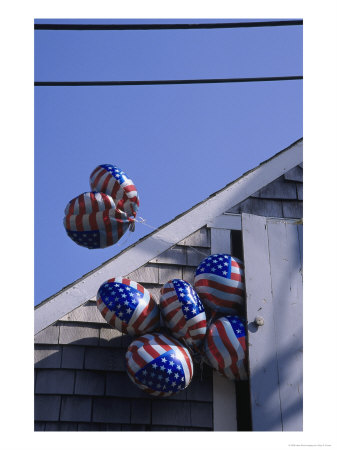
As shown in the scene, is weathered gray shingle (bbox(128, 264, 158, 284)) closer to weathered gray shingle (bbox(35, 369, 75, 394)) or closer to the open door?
the open door

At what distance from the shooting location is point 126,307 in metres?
3.87

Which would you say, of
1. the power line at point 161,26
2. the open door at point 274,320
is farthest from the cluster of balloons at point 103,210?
the power line at point 161,26

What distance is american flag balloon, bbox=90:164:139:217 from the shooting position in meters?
4.37

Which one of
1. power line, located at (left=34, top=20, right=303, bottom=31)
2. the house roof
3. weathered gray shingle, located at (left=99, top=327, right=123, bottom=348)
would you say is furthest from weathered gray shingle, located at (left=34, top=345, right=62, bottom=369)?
power line, located at (left=34, top=20, right=303, bottom=31)

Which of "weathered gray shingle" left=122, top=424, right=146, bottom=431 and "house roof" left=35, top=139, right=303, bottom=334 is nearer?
"weathered gray shingle" left=122, top=424, right=146, bottom=431

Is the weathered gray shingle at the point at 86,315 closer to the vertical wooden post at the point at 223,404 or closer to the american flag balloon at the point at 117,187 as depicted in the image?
the american flag balloon at the point at 117,187

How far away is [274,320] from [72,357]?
4.00ft

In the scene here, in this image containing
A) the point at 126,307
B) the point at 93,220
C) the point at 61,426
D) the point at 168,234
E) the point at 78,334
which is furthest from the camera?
the point at 168,234

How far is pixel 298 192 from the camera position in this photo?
4.97m

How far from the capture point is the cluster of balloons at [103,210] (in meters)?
4.20

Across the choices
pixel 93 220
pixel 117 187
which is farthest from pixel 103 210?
pixel 117 187

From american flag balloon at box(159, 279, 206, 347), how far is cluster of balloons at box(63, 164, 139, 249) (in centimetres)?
57

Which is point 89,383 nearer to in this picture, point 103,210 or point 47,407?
point 47,407
